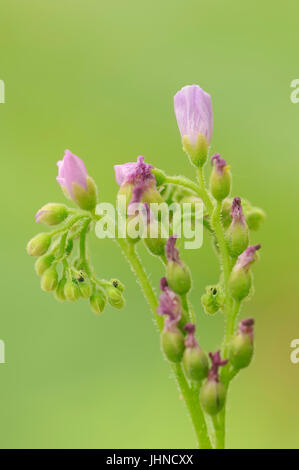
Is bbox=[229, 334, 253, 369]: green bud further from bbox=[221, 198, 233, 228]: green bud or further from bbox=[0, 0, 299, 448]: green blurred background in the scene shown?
bbox=[0, 0, 299, 448]: green blurred background

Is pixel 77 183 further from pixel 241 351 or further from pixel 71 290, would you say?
pixel 241 351

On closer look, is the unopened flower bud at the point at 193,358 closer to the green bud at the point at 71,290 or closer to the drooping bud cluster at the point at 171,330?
the drooping bud cluster at the point at 171,330

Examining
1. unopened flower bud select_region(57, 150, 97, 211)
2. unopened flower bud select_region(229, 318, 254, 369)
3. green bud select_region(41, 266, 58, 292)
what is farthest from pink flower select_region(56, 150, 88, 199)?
unopened flower bud select_region(229, 318, 254, 369)

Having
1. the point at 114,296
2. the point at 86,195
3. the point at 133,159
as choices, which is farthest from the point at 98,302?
the point at 133,159

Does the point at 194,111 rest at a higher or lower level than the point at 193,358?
higher

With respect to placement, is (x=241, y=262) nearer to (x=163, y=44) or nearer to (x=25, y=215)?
(x=25, y=215)

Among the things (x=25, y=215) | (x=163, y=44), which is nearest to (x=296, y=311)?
(x=25, y=215)

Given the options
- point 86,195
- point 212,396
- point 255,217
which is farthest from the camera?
point 255,217

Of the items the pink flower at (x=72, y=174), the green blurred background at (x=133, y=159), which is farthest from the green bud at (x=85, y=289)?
the green blurred background at (x=133, y=159)
